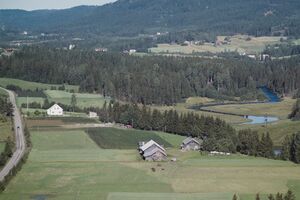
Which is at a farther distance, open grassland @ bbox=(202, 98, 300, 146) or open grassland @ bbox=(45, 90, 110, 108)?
open grassland @ bbox=(45, 90, 110, 108)

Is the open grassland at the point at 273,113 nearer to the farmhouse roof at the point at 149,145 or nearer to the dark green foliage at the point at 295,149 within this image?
the dark green foliage at the point at 295,149

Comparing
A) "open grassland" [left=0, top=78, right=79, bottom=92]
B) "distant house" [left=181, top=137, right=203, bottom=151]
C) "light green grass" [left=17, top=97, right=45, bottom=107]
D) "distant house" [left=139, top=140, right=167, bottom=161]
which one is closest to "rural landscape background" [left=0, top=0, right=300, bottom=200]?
"light green grass" [left=17, top=97, right=45, bottom=107]

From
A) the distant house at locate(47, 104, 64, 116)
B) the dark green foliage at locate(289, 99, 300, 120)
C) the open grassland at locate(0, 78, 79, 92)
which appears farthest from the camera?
the open grassland at locate(0, 78, 79, 92)

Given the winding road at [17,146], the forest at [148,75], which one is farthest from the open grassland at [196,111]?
the winding road at [17,146]

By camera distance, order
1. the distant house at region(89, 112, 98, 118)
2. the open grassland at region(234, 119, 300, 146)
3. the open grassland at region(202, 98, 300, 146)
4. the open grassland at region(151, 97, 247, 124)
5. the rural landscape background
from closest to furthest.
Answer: the rural landscape background → the open grassland at region(234, 119, 300, 146) → the open grassland at region(202, 98, 300, 146) → the distant house at region(89, 112, 98, 118) → the open grassland at region(151, 97, 247, 124)

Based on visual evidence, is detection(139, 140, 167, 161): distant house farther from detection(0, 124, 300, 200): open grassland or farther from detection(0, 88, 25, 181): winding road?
detection(0, 88, 25, 181): winding road

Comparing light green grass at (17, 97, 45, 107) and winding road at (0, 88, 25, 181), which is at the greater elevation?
winding road at (0, 88, 25, 181)

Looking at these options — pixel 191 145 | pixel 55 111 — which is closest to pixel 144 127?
pixel 191 145
